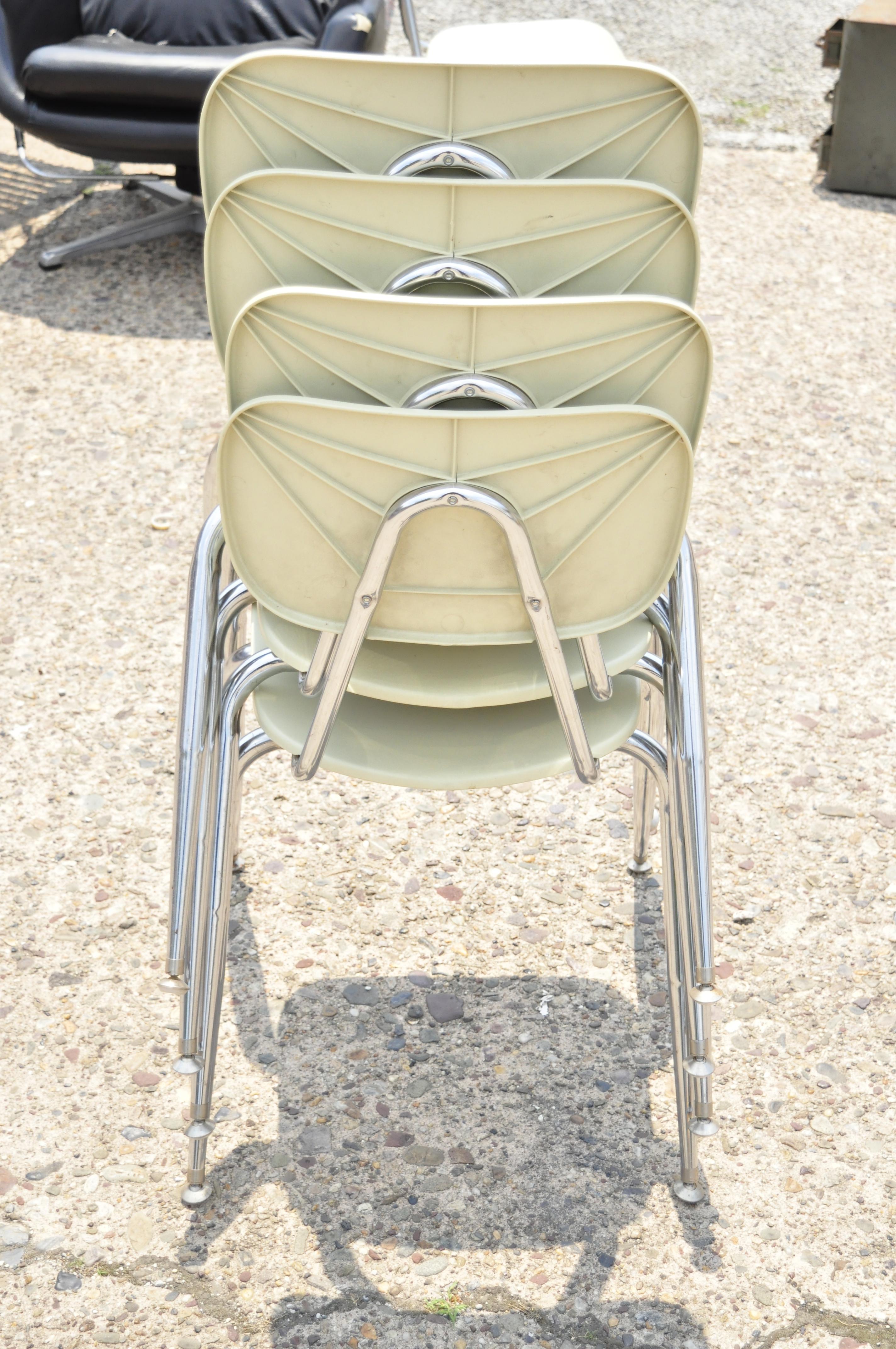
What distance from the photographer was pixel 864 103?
13.4 feet

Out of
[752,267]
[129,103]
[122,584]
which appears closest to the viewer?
[122,584]

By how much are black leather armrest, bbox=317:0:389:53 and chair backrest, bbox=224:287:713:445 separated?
2.67m

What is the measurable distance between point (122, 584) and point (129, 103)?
170 cm

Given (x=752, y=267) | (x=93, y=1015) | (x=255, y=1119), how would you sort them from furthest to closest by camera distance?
1. (x=752, y=267)
2. (x=93, y=1015)
3. (x=255, y=1119)

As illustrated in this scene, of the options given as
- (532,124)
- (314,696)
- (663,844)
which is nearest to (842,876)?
(663,844)

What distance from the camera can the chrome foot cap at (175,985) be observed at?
1377mm

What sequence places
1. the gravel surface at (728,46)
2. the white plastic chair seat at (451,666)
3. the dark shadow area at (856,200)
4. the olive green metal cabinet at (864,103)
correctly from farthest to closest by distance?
the gravel surface at (728,46)
the dark shadow area at (856,200)
the olive green metal cabinet at (864,103)
the white plastic chair seat at (451,666)

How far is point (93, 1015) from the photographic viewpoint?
1.75 metres

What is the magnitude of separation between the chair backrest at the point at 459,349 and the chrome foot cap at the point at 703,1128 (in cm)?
80

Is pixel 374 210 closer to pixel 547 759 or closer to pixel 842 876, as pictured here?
pixel 547 759

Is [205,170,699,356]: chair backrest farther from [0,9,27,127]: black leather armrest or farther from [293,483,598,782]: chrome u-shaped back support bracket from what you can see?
[0,9,27,127]: black leather armrest

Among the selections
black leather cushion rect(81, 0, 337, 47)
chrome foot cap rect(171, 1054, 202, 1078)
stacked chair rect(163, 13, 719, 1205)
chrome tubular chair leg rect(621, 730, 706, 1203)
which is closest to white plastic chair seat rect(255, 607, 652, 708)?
stacked chair rect(163, 13, 719, 1205)

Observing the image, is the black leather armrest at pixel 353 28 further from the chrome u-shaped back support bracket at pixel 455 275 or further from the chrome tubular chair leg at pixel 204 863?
the chrome tubular chair leg at pixel 204 863

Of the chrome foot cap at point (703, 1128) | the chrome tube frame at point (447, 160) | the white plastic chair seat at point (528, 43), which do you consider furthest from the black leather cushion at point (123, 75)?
the chrome foot cap at point (703, 1128)
